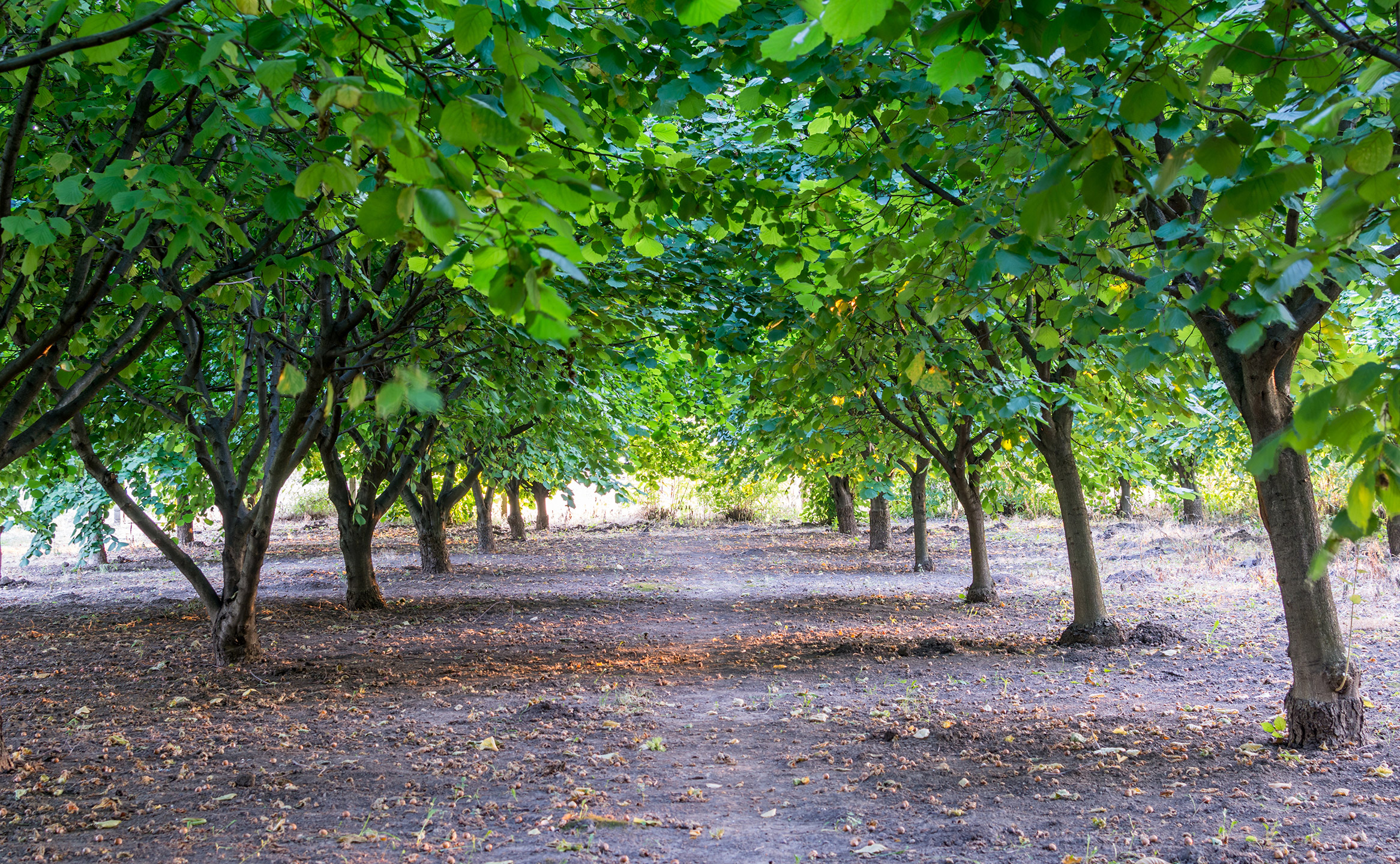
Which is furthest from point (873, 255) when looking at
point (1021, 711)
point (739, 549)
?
point (739, 549)

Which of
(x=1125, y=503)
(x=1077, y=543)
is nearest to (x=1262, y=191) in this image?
(x=1077, y=543)

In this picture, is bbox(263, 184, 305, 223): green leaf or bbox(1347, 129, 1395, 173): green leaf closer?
bbox(1347, 129, 1395, 173): green leaf

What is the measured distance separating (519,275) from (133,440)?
8.07 m

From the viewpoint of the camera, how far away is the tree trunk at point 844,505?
23906 mm

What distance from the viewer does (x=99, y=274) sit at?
432cm

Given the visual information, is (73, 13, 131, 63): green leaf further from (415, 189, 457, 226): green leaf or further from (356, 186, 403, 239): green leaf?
(415, 189, 457, 226): green leaf

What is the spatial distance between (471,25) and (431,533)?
14.9m

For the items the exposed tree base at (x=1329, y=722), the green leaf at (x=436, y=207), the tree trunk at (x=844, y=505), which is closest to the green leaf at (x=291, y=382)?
the green leaf at (x=436, y=207)

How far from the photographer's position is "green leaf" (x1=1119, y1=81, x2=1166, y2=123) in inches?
76.4

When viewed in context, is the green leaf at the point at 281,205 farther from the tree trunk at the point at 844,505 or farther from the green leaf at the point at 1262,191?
the tree trunk at the point at 844,505

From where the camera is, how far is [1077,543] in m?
8.38

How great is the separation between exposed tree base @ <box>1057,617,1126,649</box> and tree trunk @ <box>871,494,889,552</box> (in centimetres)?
1123

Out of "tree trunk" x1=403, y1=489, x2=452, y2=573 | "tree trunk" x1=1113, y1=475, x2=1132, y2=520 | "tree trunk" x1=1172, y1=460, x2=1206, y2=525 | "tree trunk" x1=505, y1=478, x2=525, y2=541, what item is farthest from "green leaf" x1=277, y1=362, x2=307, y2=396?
"tree trunk" x1=1113, y1=475, x2=1132, y2=520

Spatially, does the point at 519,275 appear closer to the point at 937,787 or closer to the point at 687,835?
the point at 687,835
